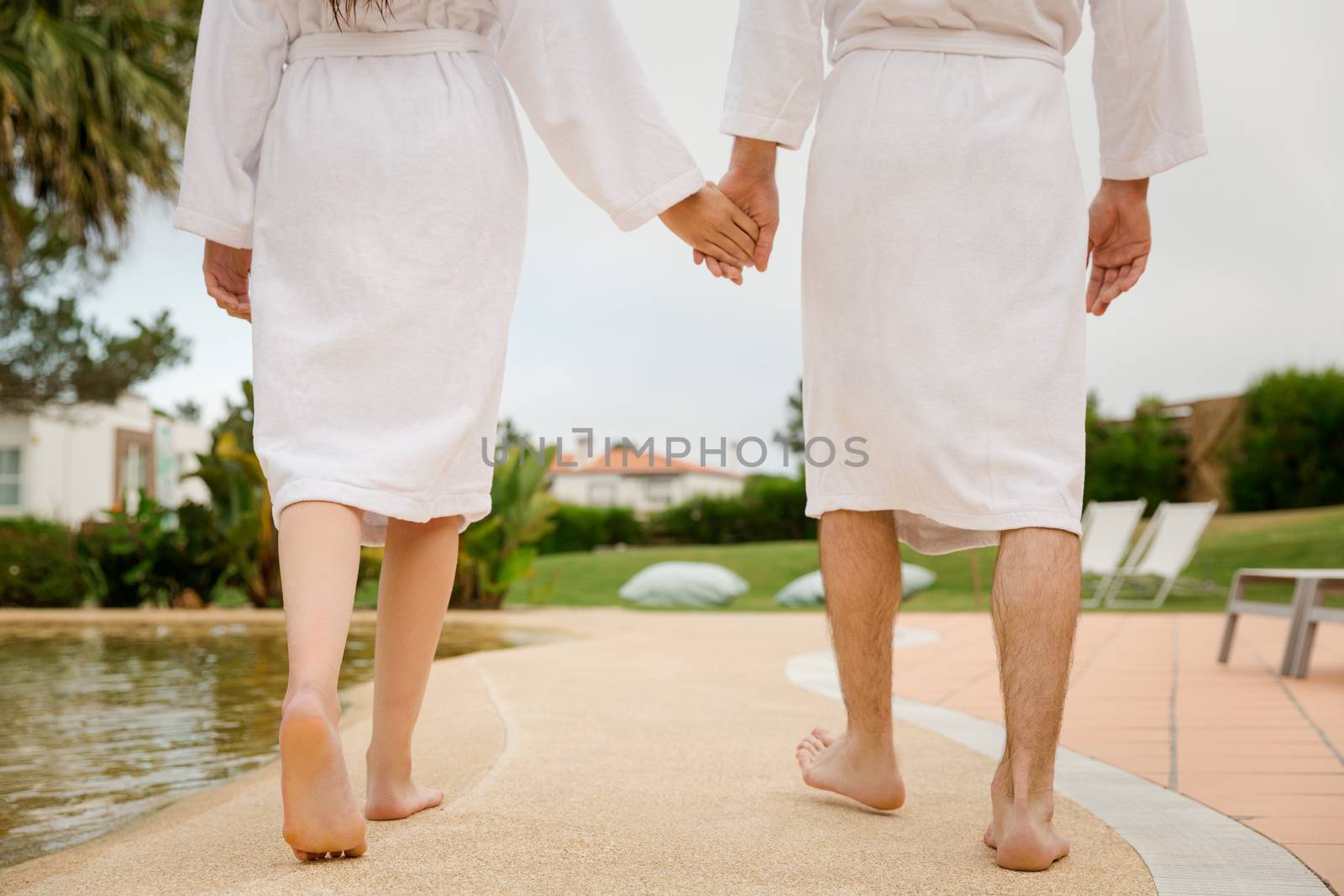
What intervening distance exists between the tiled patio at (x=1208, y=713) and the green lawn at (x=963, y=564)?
2.95m

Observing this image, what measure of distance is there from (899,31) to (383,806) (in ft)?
4.61

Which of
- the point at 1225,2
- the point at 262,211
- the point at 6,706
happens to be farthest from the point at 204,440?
the point at 262,211

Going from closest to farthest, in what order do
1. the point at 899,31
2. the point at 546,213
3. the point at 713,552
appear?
the point at 899,31 < the point at 546,213 < the point at 713,552

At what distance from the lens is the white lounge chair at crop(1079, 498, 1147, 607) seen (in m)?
8.86

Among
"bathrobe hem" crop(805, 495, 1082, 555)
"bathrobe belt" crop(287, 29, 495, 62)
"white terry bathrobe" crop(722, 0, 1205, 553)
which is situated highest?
"bathrobe belt" crop(287, 29, 495, 62)

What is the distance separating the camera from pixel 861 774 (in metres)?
1.76

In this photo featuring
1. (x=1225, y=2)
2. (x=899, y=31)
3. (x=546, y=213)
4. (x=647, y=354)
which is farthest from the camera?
(x=1225, y=2)

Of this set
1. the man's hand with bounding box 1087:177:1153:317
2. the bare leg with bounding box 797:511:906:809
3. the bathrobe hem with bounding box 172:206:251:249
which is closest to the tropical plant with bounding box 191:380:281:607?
the bathrobe hem with bounding box 172:206:251:249

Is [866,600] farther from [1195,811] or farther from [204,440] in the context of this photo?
[204,440]

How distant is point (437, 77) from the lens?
5.30 feet

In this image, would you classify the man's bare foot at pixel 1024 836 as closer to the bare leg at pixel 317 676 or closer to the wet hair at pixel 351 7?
the bare leg at pixel 317 676

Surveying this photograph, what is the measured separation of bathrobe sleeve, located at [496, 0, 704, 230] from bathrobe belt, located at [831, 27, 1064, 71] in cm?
36

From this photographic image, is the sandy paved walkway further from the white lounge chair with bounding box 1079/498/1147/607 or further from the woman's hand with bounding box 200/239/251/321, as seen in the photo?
the white lounge chair with bounding box 1079/498/1147/607

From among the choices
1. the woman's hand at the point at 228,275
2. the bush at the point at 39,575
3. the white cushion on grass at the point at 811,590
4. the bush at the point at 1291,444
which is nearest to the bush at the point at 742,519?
the bush at the point at 1291,444
